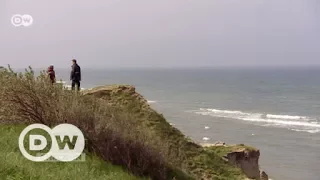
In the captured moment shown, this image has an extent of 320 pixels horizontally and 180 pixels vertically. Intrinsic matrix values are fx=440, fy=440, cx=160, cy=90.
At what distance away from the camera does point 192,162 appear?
15.6 meters

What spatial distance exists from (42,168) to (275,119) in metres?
57.7

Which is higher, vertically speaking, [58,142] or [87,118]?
[87,118]

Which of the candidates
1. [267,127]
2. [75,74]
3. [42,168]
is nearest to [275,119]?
[267,127]

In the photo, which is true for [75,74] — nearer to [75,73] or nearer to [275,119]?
[75,73]

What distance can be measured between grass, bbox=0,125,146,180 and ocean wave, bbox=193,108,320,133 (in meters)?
47.2

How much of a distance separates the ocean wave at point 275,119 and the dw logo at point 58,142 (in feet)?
154

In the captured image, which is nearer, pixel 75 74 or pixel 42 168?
pixel 42 168

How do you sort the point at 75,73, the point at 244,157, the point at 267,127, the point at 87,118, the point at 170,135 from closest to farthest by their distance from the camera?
the point at 87,118
the point at 170,135
the point at 75,73
the point at 244,157
the point at 267,127

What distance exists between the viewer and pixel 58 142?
8875 mm

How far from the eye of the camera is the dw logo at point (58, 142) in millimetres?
8273

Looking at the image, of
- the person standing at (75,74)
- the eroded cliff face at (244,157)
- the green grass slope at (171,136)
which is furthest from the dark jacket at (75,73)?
the eroded cliff face at (244,157)

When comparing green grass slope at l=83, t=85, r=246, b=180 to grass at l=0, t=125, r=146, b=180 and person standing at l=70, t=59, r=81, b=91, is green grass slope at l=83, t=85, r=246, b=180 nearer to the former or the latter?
person standing at l=70, t=59, r=81, b=91

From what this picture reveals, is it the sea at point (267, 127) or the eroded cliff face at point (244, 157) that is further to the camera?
the sea at point (267, 127)

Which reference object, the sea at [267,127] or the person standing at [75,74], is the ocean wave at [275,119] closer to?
the sea at [267,127]
